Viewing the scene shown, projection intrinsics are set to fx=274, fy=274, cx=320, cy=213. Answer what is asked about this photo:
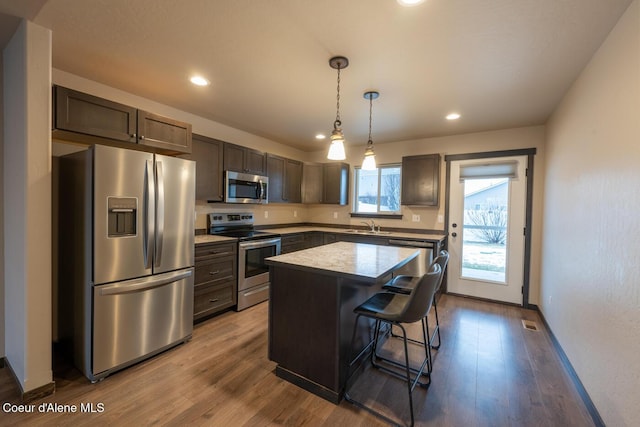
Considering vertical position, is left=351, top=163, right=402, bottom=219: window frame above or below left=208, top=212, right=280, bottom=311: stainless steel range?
above

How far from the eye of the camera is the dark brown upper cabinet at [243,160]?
142 inches

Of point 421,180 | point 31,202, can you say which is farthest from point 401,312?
point 421,180

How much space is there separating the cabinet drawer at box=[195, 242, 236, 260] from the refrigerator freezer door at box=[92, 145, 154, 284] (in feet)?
2.14

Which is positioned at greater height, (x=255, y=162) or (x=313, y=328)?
(x=255, y=162)

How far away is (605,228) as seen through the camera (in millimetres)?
1731

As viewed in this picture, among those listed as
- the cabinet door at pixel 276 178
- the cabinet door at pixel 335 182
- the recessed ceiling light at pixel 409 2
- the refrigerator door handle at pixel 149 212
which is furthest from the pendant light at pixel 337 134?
the cabinet door at pixel 335 182

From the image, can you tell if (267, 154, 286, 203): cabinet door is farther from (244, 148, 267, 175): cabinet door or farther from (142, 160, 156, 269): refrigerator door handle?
(142, 160, 156, 269): refrigerator door handle

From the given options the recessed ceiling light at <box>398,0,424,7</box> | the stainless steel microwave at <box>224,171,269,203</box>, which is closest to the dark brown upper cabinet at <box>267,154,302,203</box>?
the stainless steel microwave at <box>224,171,269,203</box>

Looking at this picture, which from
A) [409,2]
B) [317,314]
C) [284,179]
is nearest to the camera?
[409,2]

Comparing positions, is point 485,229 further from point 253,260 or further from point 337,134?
point 253,260

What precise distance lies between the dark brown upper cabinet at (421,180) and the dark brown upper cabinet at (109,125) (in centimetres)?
316

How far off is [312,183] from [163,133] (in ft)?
8.97

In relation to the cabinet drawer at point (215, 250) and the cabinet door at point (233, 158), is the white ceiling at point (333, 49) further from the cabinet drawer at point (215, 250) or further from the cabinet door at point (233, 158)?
the cabinet drawer at point (215, 250)

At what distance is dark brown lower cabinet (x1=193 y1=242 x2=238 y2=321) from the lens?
9.55ft
